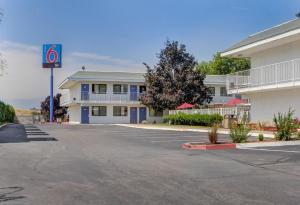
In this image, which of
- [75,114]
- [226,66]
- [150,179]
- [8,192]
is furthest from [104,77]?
[8,192]

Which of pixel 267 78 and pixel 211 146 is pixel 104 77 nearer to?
pixel 267 78

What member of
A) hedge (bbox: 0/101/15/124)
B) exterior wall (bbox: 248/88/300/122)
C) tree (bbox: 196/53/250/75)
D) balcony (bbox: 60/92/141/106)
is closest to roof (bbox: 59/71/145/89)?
balcony (bbox: 60/92/141/106)

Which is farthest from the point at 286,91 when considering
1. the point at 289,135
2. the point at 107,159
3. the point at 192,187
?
the point at 192,187

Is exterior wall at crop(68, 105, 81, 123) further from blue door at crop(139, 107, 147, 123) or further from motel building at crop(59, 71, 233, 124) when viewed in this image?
blue door at crop(139, 107, 147, 123)

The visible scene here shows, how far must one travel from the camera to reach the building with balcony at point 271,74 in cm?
2612

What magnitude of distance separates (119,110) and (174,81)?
12153 millimetres

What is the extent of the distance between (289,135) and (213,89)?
44.2 metres

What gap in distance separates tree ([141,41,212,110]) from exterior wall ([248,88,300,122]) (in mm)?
18231

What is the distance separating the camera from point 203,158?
13422 mm

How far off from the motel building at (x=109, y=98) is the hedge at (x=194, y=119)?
47.0 ft

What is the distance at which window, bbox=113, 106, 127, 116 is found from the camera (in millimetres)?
59656

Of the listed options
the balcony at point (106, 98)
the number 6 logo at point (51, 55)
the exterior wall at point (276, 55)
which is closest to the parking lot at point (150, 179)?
the exterior wall at point (276, 55)

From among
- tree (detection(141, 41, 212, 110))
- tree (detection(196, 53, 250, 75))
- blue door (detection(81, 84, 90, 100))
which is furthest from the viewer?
tree (detection(196, 53, 250, 75))

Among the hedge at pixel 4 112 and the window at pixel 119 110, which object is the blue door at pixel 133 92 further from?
the hedge at pixel 4 112
